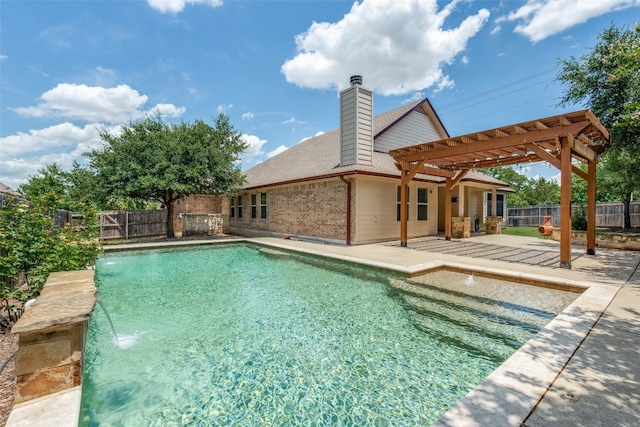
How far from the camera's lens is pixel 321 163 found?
13.7 metres

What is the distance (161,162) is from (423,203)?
1223 centimetres

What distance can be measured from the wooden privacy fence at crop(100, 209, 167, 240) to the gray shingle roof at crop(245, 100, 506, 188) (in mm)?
5401

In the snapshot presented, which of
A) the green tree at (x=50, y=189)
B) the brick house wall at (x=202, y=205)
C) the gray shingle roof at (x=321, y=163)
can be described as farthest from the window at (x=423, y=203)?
the brick house wall at (x=202, y=205)

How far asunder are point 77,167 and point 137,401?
21.9m

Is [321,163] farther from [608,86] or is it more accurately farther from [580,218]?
[580,218]

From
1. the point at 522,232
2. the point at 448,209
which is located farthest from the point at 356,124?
the point at 522,232

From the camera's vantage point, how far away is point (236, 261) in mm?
9453

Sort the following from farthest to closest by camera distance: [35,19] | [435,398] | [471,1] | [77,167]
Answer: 1. [77,167]
2. [471,1]
3. [35,19]
4. [435,398]

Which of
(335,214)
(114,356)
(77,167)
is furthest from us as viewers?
(77,167)

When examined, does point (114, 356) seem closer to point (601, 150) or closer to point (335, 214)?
point (335, 214)

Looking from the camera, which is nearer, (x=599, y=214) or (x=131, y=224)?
(x=131, y=224)

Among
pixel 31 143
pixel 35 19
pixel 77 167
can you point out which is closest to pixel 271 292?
pixel 35 19

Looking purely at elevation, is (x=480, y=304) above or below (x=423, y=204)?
below

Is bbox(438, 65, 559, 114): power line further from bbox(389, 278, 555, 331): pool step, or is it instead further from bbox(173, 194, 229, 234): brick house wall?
bbox(173, 194, 229, 234): brick house wall
